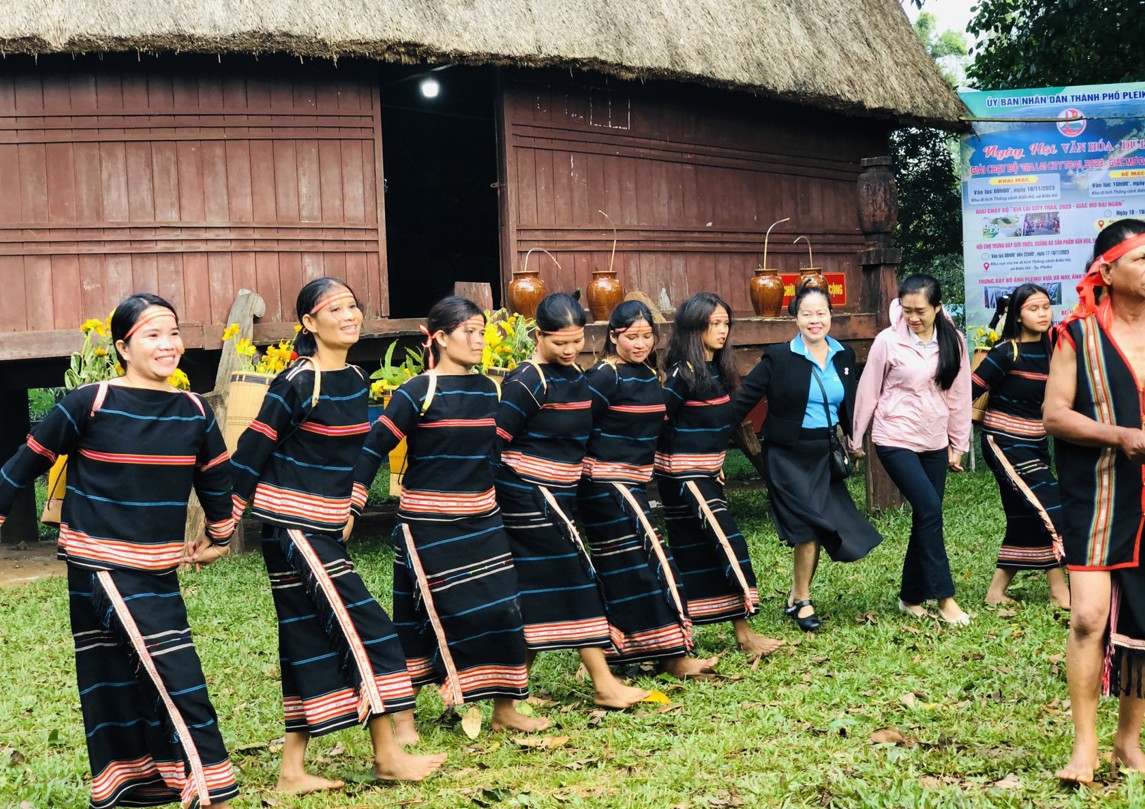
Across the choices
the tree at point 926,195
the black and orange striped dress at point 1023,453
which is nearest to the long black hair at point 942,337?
the black and orange striped dress at point 1023,453

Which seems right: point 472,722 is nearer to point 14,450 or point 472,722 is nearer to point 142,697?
point 142,697

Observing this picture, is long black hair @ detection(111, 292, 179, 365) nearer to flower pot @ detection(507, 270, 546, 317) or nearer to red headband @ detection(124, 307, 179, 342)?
red headband @ detection(124, 307, 179, 342)

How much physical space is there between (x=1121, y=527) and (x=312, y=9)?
7341 mm

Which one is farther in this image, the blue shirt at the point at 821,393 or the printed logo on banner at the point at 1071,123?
the printed logo on banner at the point at 1071,123

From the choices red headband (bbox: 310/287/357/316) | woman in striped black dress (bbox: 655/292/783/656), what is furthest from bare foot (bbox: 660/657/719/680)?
red headband (bbox: 310/287/357/316)

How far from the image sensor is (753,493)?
44.1 ft

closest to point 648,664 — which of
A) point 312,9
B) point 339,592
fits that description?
point 339,592

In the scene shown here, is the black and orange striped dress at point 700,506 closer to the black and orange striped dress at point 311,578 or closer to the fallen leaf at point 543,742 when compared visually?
the fallen leaf at point 543,742

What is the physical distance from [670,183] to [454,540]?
7.20 metres

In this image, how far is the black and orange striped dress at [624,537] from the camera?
19.3 ft

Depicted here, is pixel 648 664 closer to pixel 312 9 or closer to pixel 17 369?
pixel 312 9

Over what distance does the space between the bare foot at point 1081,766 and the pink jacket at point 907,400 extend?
9.44ft

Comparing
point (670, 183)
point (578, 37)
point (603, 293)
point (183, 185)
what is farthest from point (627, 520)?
point (670, 183)

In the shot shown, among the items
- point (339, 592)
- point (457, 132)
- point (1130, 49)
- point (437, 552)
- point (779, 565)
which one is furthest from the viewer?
point (457, 132)
